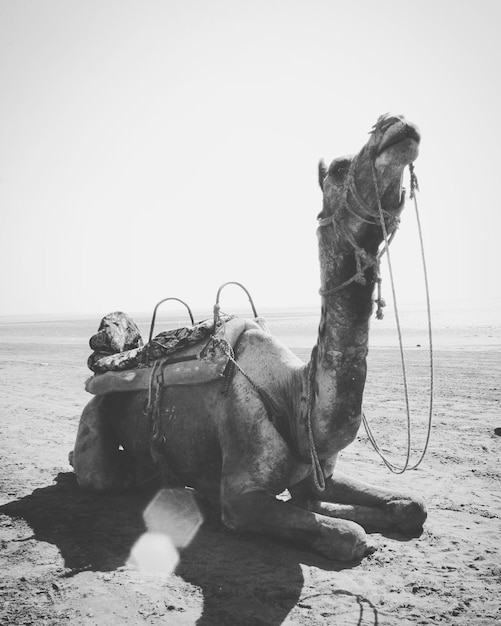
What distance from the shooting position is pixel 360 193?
2652mm

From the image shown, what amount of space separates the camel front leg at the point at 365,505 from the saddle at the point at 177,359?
134cm

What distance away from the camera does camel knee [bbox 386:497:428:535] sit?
3.85 meters

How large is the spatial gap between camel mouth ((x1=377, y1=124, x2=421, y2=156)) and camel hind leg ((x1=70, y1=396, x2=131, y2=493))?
3806 mm

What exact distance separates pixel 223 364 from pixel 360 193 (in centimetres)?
198

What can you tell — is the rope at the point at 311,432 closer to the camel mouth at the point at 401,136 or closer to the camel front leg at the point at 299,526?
the camel front leg at the point at 299,526

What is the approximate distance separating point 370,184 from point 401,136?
30cm

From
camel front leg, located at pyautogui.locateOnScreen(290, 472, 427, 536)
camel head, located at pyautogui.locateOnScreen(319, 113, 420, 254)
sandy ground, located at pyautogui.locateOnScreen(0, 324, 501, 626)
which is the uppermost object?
camel head, located at pyautogui.locateOnScreen(319, 113, 420, 254)

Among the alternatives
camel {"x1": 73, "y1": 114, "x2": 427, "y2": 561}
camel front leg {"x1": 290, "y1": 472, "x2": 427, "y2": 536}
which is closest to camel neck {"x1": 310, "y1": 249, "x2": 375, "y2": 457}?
camel {"x1": 73, "y1": 114, "x2": 427, "y2": 561}

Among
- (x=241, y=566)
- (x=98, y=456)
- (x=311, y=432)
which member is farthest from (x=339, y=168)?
(x=98, y=456)

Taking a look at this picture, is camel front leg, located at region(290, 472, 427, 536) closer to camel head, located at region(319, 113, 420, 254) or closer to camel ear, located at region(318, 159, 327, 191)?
camel head, located at region(319, 113, 420, 254)

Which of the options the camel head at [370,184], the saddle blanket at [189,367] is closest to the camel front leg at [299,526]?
the saddle blanket at [189,367]

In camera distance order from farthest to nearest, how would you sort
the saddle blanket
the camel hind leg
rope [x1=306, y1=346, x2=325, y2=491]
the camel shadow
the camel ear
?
the camel hind leg → the saddle blanket → rope [x1=306, y1=346, x2=325, y2=491] → the camel ear → the camel shadow

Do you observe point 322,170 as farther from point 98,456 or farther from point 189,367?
point 98,456

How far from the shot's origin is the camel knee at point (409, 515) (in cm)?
385
